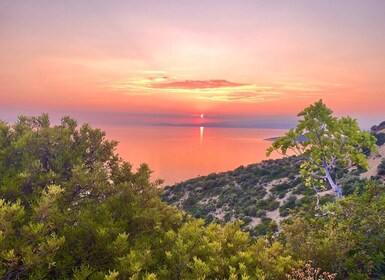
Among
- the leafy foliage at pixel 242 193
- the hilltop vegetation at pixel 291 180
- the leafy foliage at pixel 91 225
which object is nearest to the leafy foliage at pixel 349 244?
the leafy foliage at pixel 91 225

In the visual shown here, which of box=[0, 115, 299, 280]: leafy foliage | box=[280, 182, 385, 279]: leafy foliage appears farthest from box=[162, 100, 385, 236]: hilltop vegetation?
box=[0, 115, 299, 280]: leafy foliage

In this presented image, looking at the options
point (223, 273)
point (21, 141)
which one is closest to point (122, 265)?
point (223, 273)

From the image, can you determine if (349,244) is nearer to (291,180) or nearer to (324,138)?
(324,138)

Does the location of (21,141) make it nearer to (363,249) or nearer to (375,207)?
(363,249)

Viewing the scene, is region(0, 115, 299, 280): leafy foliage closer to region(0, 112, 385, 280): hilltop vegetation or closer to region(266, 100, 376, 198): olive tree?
region(0, 112, 385, 280): hilltop vegetation

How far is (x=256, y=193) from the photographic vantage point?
43688 millimetres

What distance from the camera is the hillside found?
3316 centimetres

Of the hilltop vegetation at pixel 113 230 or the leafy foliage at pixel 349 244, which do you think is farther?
the leafy foliage at pixel 349 244

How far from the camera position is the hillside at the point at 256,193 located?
33156mm

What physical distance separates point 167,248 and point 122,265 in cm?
174

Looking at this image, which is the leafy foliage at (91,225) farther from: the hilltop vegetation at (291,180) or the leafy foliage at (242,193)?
the leafy foliage at (242,193)

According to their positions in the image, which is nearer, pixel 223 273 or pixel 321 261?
pixel 223 273

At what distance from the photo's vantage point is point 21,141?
26.9ft

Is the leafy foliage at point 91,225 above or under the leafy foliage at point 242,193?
above
